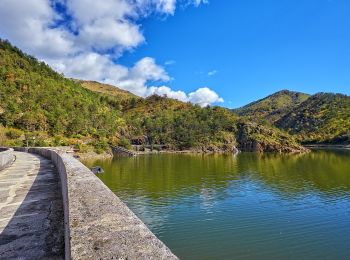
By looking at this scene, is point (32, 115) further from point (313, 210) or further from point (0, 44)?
point (313, 210)

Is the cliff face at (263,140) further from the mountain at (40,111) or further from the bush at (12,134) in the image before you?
the bush at (12,134)

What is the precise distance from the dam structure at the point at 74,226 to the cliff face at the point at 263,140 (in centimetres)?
15339

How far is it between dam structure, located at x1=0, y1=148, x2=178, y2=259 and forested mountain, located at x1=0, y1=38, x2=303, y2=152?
75.0 meters

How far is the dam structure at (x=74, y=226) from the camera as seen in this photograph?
5.31m

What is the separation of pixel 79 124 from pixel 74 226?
12336cm

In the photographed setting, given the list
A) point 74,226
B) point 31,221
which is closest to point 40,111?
point 31,221

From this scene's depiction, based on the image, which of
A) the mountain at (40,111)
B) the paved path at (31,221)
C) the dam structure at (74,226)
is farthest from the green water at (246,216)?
the mountain at (40,111)

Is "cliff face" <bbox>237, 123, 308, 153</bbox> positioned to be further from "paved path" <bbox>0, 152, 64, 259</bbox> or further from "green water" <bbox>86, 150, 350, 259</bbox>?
"paved path" <bbox>0, 152, 64, 259</bbox>

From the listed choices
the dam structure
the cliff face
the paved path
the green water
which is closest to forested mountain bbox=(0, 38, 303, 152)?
the cliff face

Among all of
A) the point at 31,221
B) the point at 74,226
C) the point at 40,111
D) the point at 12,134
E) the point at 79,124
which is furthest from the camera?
the point at 79,124

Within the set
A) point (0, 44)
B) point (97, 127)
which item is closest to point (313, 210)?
point (97, 127)

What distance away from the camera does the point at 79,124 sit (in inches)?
4931

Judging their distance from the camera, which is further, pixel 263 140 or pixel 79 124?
pixel 263 140

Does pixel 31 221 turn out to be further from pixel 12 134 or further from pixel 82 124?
pixel 82 124
